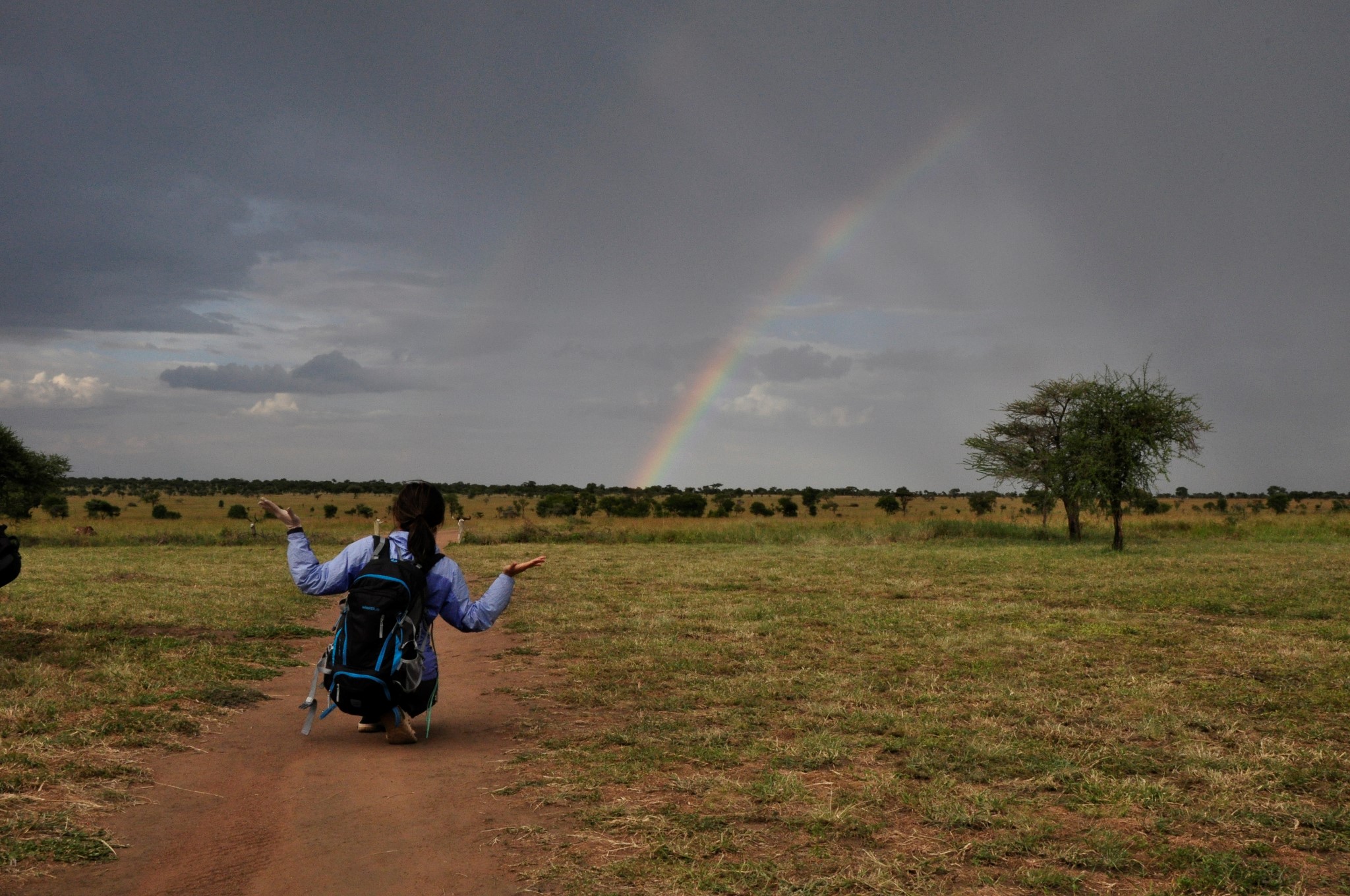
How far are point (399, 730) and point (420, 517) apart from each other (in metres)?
1.47

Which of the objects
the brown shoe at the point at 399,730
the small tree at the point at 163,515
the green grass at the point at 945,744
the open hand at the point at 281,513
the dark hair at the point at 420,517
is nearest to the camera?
the green grass at the point at 945,744

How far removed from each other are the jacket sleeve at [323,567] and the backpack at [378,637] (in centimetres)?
7

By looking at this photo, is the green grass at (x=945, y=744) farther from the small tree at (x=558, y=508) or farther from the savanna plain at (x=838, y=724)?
the small tree at (x=558, y=508)

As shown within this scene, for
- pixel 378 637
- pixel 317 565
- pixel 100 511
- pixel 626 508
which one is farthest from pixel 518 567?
pixel 100 511

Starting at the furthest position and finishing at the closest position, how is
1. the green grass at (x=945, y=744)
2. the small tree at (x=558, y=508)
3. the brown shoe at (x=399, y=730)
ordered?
the small tree at (x=558, y=508) < the brown shoe at (x=399, y=730) < the green grass at (x=945, y=744)

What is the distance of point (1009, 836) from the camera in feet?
15.1

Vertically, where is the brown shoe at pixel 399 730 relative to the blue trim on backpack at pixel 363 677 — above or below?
below

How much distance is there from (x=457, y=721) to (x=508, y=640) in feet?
14.4

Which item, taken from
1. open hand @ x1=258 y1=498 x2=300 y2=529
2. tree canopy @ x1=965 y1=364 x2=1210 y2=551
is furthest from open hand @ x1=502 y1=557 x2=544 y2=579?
tree canopy @ x1=965 y1=364 x2=1210 y2=551

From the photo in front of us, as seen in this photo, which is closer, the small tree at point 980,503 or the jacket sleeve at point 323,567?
the jacket sleeve at point 323,567

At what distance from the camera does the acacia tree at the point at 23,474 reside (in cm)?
3512

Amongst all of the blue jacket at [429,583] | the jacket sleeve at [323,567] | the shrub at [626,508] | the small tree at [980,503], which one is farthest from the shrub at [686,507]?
the jacket sleeve at [323,567]

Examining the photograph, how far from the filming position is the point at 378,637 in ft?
19.3

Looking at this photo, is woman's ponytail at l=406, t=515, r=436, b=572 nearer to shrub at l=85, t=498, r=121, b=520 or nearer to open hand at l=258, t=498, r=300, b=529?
open hand at l=258, t=498, r=300, b=529
